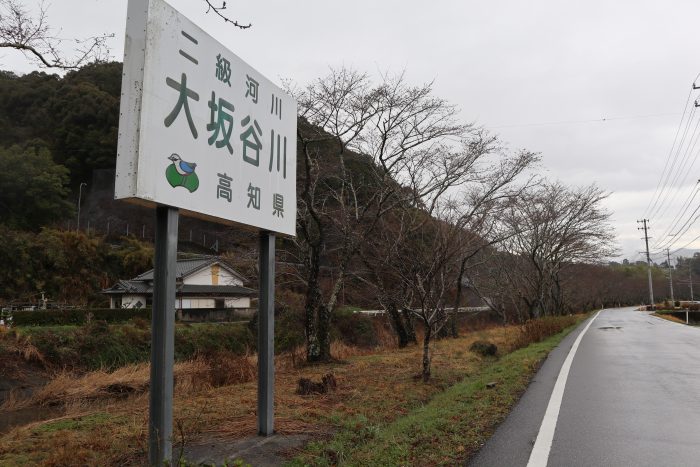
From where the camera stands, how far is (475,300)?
44.7m

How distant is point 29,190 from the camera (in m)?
40.5

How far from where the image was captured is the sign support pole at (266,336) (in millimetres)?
5402

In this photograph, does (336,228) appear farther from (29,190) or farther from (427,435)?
(29,190)

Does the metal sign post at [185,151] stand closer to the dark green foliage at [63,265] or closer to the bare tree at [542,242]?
the bare tree at [542,242]

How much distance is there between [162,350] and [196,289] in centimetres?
3083

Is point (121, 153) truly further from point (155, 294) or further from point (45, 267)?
point (45, 267)

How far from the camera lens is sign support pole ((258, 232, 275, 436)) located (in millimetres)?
5402

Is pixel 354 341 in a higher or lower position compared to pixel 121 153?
lower

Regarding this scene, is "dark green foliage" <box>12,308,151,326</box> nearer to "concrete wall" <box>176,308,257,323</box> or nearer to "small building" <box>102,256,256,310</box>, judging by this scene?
"concrete wall" <box>176,308,257,323</box>

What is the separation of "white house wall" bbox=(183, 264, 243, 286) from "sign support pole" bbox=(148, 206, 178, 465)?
3126 centimetres

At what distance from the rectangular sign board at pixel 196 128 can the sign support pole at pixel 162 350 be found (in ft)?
1.38

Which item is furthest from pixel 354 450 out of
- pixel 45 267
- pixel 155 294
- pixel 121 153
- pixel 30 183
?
pixel 30 183

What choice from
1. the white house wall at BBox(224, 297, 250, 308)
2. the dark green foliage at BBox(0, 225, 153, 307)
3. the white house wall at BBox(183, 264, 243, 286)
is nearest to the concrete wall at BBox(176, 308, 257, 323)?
the white house wall at BBox(224, 297, 250, 308)

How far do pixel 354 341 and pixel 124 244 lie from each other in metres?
27.8
